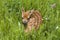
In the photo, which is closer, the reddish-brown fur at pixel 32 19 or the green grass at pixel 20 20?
the green grass at pixel 20 20

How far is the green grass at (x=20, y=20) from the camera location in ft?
18.2

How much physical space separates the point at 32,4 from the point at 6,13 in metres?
0.67

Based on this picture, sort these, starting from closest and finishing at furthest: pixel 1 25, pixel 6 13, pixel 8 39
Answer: pixel 8 39, pixel 1 25, pixel 6 13

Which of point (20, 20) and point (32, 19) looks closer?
point (32, 19)

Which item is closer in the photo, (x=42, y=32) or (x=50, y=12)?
(x=42, y=32)

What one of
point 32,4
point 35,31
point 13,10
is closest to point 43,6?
point 32,4

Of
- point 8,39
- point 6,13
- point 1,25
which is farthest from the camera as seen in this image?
point 6,13

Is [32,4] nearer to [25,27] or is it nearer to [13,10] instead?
[13,10]

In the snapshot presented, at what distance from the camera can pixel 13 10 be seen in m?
6.55

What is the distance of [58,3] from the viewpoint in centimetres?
669

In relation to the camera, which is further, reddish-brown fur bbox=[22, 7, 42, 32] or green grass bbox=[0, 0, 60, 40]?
reddish-brown fur bbox=[22, 7, 42, 32]

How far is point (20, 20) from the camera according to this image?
6133 millimetres

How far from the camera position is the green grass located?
18.2 ft

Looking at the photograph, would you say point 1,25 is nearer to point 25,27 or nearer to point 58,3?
point 25,27
